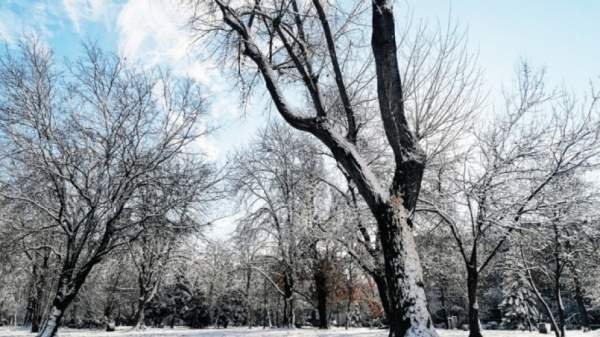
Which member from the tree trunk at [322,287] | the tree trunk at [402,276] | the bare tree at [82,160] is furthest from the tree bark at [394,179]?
the tree trunk at [322,287]

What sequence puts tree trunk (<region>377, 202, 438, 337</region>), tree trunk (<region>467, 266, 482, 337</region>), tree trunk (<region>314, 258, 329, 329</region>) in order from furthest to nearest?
1. tree trunk (<region>314, 258, 329, 329</region>)
2. tree trunk (<region>467, 266, 482, 337</region>)
3. tree trunk (<region>377, 202, 438, 337</region>)

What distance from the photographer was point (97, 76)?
11.5m

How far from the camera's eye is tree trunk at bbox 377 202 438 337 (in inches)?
153

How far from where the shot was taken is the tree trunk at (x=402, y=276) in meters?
3.89

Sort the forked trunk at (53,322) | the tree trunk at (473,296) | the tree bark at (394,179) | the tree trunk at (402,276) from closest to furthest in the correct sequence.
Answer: the tree trunk at (402,276)
the tree bark at (394,179)
the forked trunk at (53,322)
the tree trunk at (473,296)

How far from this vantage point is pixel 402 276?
4.12 metres

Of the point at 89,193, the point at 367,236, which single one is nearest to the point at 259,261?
the point at 367,236

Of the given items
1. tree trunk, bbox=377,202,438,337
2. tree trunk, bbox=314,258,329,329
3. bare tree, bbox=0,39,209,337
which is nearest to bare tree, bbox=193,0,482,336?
tree trunk, bbox=377,202,438,337

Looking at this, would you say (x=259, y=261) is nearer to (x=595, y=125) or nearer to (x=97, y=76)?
(x=97, y=76)

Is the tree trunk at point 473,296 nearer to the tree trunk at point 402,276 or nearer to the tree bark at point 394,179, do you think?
the tree bark at point 394,179

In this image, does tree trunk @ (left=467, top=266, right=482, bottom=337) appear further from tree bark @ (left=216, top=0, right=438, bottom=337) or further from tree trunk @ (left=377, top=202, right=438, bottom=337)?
tree trunk @ (left=377, top=202, right=438, bottom=337)

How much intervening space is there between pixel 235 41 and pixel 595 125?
10.3 m

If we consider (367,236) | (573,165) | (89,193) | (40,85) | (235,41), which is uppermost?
(40,85)

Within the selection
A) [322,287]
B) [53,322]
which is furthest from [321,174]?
[53,322]
